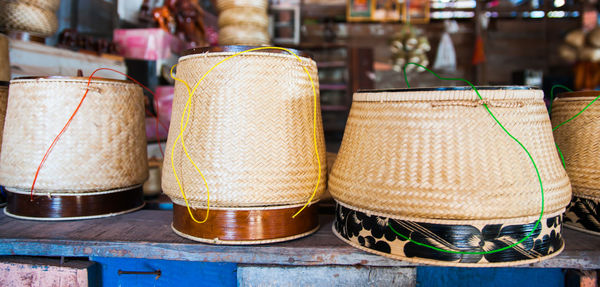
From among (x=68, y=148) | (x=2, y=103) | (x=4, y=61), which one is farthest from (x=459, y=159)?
(x=4, y=61)

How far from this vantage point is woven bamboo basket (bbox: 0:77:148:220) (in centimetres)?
113

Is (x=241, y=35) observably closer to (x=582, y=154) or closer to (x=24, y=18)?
(x=24, y=18)

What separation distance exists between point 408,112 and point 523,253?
37 centimetres

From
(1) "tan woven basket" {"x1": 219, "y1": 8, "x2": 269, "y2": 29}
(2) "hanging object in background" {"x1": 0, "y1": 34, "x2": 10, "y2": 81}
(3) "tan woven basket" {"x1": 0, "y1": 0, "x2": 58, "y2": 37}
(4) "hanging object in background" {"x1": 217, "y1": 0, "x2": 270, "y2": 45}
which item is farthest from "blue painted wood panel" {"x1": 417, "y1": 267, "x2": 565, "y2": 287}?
(1) "tan woven basket" {"x1": 219, "y1": 8, "x2": 269, "y2": 29}

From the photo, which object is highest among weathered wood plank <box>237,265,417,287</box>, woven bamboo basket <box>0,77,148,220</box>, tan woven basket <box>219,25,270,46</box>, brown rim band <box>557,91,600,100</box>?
tan woven basket <box>219,25,270,46</box>

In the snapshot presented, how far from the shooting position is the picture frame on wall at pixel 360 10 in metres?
6.25

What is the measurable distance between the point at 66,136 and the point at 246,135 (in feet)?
1.77

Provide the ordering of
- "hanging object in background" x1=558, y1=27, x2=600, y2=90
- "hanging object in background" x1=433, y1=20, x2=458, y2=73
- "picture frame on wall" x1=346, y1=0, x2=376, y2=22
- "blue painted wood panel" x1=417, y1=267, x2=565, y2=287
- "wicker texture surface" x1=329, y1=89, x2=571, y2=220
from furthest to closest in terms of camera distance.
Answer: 1. "picture frame on wall" x1=346, y1=0, x2=376, y2=22
2. "hanging object in background" x1=433, y1=20, x2=458, y2=73
3. "hanging object in background" x1=558, y1=27, x2=600, y2=90
4. "blue painted wood panel" x1=417, y1=267, x2=565, y2=287
5. "wicker texture surface" x1=329, y1=89, x2=571, y2=220

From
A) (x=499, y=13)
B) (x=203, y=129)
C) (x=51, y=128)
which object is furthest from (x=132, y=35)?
(x=499, y=13)

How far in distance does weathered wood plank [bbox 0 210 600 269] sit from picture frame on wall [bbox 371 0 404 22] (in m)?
5.54

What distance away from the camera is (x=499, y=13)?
21.3 feet

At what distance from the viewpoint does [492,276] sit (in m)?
1.08

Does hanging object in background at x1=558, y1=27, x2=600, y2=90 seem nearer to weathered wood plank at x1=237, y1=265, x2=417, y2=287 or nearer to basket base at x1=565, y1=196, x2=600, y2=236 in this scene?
basket base at x1=565, y1=196, x2=600, y2=236

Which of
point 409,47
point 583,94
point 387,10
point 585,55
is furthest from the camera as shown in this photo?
point 387,10
